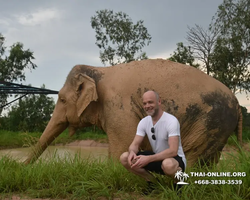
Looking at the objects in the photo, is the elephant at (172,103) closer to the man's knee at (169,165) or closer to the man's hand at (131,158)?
the man's hand at (131,158)

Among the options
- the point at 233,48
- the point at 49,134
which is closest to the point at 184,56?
the point at 233,48

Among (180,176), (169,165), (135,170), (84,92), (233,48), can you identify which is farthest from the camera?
(233,48)

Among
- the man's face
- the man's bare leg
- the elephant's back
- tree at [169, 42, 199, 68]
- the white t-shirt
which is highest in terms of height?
tree at [169, 42, 199, 68]

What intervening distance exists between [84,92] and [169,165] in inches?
104

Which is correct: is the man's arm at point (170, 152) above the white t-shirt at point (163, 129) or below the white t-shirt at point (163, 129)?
below

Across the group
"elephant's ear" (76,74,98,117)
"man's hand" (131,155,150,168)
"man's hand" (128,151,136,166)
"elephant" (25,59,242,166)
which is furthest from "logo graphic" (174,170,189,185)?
"elephant's ear" (76,74,98,117)

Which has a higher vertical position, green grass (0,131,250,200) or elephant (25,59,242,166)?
elephant (25,59,242,166)

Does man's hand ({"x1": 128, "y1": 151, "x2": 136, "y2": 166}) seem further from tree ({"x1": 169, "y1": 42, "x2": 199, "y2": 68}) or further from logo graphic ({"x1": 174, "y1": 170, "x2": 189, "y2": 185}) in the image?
tree ({"x1": 169, "y1": 42, "x2": 199, "y2": 68})

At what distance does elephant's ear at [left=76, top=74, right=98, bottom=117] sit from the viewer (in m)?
4.94

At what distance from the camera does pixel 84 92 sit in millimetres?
5055

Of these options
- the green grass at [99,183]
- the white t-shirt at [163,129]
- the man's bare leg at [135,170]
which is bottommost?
the green grass at [99,183]

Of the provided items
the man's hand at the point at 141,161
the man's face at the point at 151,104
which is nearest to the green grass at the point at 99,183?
the man's hand at the point at 141,161

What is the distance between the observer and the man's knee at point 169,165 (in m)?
2.69

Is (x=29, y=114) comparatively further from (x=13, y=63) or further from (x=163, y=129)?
(x=163, y=129)
